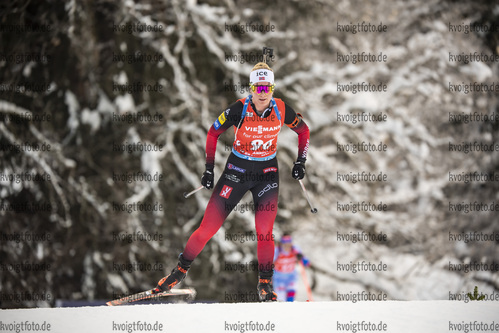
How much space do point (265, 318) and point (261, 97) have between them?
208 centimetres

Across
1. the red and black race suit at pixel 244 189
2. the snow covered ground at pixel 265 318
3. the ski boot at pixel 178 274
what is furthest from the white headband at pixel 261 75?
the snow covered ground at pixel 265 318

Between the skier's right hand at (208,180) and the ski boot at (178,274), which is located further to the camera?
the ski boot at (178,274)

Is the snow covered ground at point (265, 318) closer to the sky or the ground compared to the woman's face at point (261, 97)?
closer to the ground

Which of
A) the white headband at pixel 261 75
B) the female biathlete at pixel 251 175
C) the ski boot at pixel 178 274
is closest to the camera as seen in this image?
the white headband at pixel 261 75

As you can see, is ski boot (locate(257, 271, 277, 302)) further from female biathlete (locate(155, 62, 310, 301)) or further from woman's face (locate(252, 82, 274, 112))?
woman's face (locate(252, 82, 274, 112))

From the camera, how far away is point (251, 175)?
17.0 ft

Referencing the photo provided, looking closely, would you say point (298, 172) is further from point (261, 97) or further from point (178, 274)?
point (178, 274)

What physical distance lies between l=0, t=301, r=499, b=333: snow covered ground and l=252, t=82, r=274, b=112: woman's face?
197cm

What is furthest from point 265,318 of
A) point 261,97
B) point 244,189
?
point 261,97

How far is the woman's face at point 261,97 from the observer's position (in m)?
5.02

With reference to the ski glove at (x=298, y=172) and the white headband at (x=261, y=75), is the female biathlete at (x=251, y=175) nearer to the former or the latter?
the white headband at (x=261, y=75)

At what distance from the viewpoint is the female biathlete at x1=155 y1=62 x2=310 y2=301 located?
16.8 feet

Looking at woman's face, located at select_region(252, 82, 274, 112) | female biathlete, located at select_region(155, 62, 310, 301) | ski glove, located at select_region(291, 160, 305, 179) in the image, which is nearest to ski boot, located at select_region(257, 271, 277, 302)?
female biathlete, located at select_region(155, 62, 310, 301)

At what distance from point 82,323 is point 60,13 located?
36.1ft
